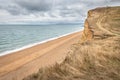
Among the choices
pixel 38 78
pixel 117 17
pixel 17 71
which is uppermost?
pixel 117 17

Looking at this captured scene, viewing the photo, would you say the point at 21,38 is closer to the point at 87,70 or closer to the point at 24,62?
the point at 24,62

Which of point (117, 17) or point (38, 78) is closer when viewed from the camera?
point (38, 78)

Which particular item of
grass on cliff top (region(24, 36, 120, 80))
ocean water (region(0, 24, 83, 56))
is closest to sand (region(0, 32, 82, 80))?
grass on cliff top (region(24, 36, 120, 80))

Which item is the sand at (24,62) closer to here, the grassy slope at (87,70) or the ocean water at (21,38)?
the grassy slope at (87,70)

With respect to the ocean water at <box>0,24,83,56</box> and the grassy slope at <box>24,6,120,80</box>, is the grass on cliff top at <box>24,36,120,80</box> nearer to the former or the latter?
the grassy slope at <box>24,6,120,80</box>

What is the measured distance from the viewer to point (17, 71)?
8898 millimetres

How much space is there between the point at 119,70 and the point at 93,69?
769 millimetres

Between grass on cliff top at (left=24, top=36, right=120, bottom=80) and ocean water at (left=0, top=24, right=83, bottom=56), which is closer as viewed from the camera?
grass on cliff top at (left=24, top=36, right=120, bottom=80)

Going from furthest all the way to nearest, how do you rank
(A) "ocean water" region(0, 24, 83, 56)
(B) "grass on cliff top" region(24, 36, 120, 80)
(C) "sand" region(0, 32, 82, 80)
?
(A) "ocean water" region(0, 24, 83, 56), (C) "sand" region(0, 32, 82, 80), (B) "grass on cliff top" region(24, 36, 120, 80)

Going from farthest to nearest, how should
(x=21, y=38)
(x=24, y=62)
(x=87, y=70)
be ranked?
(x=21, y=38) → (x=24, y=62) → (x=87, y=70)

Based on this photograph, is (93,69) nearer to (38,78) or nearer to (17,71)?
(38,78)

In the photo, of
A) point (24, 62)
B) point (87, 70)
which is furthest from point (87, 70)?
point (24, 62)

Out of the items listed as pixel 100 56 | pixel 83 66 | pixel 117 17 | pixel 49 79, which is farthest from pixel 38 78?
pixel 117 17

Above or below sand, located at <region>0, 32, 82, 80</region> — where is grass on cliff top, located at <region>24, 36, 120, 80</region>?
above
